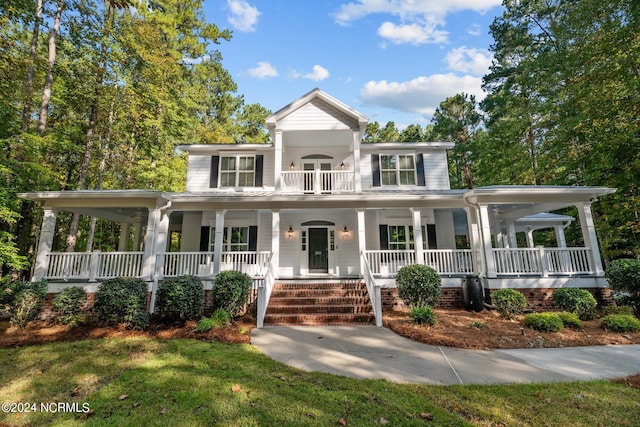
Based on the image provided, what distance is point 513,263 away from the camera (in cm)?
943

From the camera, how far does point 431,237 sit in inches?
467

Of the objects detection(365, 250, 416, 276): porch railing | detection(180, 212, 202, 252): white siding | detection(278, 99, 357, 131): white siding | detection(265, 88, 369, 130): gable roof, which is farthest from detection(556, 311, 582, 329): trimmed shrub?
detection(180, 212, 202, 252): white siding

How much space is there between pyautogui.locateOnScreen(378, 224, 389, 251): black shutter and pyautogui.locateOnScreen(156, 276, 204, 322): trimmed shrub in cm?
731

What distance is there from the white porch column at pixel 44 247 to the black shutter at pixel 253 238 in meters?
6.45

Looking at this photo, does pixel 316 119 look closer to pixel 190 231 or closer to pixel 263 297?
pixel 190 231

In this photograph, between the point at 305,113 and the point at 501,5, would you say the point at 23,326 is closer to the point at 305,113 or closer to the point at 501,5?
the point at 305,113

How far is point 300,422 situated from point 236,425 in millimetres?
686

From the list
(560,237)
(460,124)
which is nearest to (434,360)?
(560,237)

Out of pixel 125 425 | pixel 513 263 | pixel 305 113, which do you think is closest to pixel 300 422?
pixel 125 425

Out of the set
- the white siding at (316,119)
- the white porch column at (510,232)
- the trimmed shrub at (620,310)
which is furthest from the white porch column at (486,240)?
the white siding at (316,119)

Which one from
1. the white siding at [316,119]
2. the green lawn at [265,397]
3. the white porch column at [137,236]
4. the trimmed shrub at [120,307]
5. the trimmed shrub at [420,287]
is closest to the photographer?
the green lawn at [265,397]

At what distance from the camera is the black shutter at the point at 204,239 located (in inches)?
456

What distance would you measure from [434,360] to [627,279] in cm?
706

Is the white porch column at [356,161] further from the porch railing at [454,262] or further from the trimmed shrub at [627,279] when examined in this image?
the trimmed shrub at [627,279]
